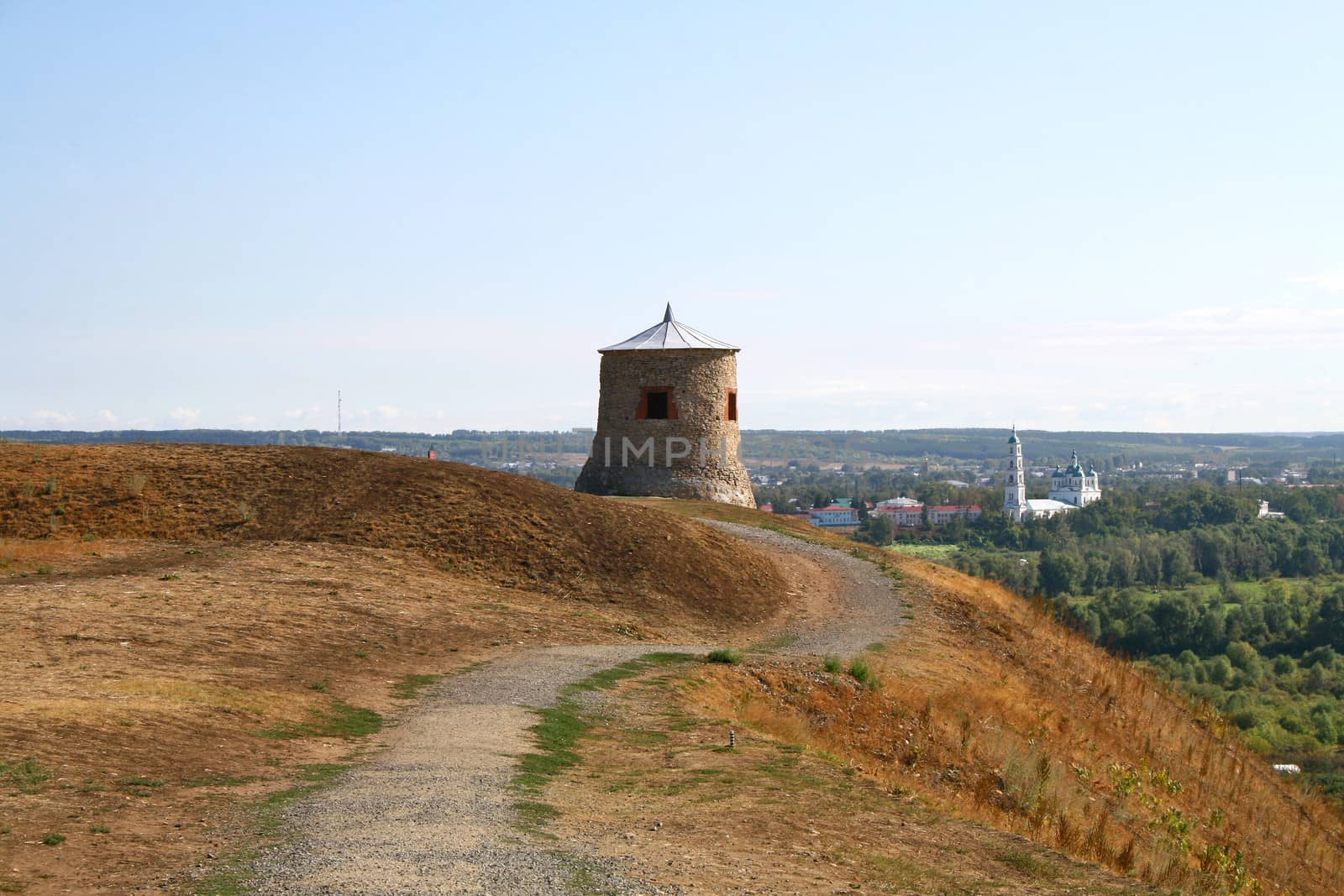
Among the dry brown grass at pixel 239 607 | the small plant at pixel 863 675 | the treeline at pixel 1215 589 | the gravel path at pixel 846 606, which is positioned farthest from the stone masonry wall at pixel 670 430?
the small plant at pixel 863 675

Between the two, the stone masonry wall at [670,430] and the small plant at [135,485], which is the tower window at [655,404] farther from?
the small plant at [135,485]

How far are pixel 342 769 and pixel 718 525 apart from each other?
1943cm

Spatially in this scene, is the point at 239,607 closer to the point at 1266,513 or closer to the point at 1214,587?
the point at 1214,587

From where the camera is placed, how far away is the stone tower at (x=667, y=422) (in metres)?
34.2

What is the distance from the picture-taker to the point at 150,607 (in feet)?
51.6

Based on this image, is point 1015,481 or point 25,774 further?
point 1015,481

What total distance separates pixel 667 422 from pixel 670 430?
→ 8.7 inches

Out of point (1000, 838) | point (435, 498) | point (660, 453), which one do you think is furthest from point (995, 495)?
point (1000, 838)

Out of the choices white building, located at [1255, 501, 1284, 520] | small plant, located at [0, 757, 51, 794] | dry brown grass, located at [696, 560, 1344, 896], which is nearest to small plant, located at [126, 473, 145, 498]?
dry brown grass, located at [696, 560, 1344, 896]

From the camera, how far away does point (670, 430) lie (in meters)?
34.2

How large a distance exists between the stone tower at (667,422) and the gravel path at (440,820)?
19.5 metres

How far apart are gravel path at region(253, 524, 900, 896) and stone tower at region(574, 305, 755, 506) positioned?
19532 mm

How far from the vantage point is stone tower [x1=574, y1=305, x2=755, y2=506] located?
34.2 metres

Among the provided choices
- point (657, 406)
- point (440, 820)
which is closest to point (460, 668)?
point (440, 820)
